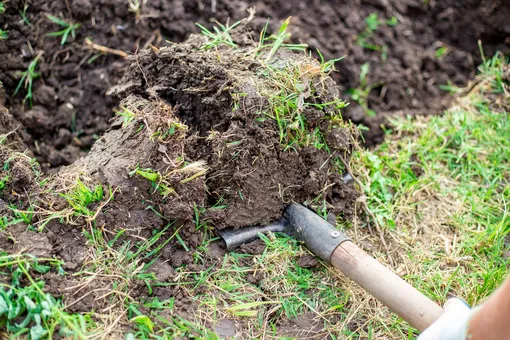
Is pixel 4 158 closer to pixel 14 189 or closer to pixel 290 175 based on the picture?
pixel 14 189

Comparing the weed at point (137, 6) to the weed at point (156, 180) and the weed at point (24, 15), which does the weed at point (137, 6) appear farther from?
the weed at point (156, 180)

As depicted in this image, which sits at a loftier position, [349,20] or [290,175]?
[349,20]

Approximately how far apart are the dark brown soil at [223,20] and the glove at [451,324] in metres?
1.70

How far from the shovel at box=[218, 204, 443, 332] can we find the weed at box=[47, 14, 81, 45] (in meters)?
1.72

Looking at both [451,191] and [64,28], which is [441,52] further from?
[64,28]

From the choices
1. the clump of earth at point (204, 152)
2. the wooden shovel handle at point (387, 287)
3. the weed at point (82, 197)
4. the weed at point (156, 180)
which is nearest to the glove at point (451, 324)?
the wooden shovel handle at point (387, 287)

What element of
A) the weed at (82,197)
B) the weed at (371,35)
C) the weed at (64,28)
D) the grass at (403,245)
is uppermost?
the weed at (371,35)

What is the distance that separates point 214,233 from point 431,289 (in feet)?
3.72

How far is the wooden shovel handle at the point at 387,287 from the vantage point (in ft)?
7.32

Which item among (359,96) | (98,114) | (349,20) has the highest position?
(349,20)

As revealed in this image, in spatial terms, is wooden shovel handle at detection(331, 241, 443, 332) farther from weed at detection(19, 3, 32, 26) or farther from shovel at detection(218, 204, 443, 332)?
weed at detection(19, 3, 32, 26)

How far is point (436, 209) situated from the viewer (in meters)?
3.21

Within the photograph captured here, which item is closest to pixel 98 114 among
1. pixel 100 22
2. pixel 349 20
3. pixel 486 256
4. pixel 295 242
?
pixel 100 22

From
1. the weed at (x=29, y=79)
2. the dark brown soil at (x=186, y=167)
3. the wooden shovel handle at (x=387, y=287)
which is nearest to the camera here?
the wooden shovel handle at (x=387, y=287)
